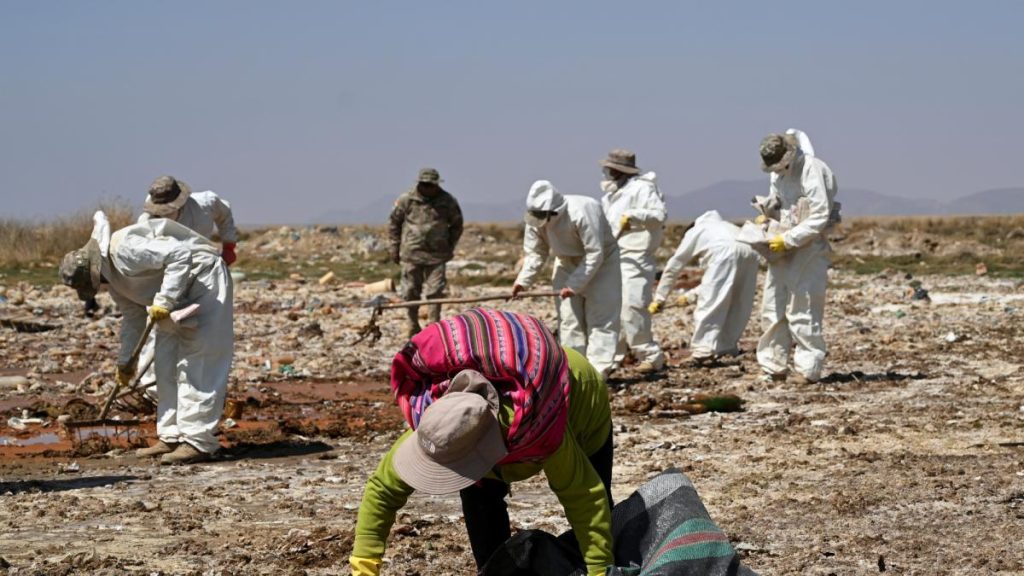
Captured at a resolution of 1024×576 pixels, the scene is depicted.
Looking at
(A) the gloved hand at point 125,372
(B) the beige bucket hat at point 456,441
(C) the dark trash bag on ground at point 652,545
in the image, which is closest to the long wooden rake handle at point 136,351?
(A) the gloved hand at point 125,372

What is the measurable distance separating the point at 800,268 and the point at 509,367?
7.70 m

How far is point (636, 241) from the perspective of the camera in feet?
44.7

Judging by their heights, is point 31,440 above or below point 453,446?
below

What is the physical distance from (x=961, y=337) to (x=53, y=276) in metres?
18.2

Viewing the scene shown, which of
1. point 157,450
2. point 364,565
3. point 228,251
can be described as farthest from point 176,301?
point 364,565

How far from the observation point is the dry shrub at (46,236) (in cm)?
3080

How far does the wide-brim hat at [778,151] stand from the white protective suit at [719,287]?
2702 millimetres

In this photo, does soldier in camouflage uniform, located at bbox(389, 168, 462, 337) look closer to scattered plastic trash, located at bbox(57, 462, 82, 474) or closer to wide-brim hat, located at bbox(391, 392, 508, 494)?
scattered plastic trash, located at bbox(57, 462, 82, 474)

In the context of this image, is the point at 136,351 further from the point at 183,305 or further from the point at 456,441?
the point at 456,441

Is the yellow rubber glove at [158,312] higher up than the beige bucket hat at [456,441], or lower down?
lower down

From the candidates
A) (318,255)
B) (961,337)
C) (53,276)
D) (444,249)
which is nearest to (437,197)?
(444,249)

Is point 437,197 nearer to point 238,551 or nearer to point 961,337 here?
point 961,337

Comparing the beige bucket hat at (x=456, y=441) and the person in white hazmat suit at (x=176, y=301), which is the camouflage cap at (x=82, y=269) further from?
the beige bucket hat at (x=456, y=441)

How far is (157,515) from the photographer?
7.23 metres
